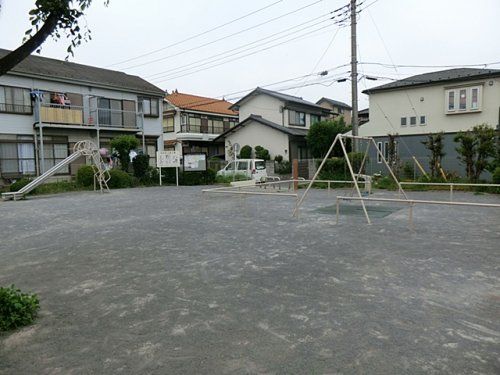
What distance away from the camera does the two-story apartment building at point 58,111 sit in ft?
61.7

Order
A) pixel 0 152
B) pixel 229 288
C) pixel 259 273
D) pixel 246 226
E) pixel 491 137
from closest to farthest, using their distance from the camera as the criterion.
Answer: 1. pixel 229 288
2. pixel 259 273
3. pixel 246 226
4. pixel 491 137
5. pixel 0 152

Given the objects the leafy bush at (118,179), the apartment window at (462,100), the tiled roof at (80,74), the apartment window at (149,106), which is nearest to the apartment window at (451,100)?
the apartment window at (462,100)

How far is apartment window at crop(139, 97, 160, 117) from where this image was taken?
82.1ft

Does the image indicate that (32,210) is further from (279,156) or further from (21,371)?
(279,156)

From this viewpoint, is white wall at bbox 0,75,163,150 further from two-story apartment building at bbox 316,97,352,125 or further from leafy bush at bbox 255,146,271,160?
two-story apartment building at bbox 316,97,352,125

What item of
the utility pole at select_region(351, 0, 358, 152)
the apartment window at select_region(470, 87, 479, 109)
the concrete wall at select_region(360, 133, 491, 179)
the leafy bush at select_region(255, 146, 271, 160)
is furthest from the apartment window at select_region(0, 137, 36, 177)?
the apartment window at select_region(470, 87, 479, 109)

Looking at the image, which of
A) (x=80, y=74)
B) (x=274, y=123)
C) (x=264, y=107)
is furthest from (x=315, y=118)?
(x=80, y=74)

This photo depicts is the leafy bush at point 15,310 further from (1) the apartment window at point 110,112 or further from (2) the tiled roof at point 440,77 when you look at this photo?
(2) the tiled roof at point 440,77

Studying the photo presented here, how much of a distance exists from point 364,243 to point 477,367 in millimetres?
3753

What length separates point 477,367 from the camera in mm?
2537

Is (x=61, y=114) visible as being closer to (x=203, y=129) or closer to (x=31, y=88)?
(x=31, y=88)

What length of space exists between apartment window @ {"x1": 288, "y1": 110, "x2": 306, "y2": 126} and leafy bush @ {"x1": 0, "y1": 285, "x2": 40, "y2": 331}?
1130 inches

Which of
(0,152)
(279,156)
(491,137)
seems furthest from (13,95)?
(491,137)

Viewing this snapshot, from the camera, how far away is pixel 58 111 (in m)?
19.8
